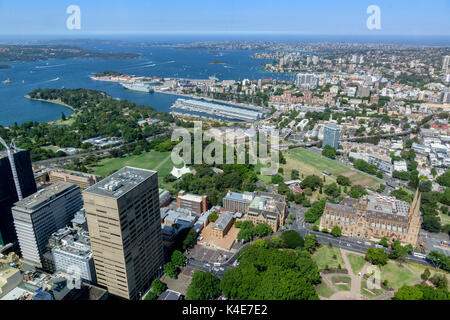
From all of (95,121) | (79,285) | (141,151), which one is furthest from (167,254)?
(95,121)

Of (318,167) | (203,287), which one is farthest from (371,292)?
(318,167)

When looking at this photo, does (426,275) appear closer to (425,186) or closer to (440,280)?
(440,280)

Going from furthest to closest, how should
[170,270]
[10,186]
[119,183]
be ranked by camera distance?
1. [10,186]
2. [170,270]
3. [119,183]

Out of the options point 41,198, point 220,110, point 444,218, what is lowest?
point 444,218

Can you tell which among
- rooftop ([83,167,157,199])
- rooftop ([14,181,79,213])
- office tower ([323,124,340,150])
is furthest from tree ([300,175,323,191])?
rooftop ([14,181,79,213])

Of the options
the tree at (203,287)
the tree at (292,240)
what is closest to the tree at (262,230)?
the tree at (292,240)
